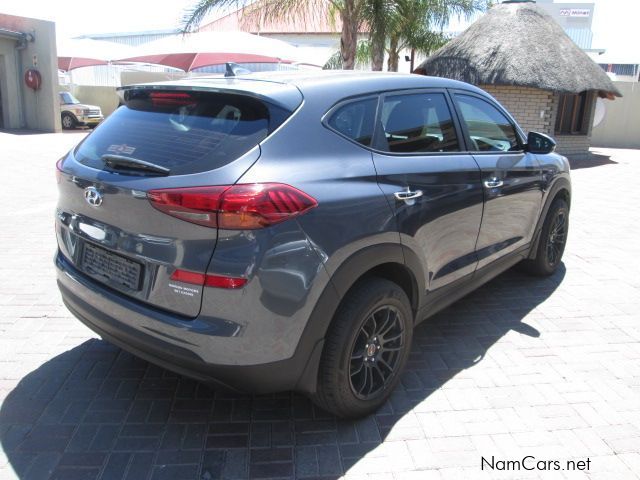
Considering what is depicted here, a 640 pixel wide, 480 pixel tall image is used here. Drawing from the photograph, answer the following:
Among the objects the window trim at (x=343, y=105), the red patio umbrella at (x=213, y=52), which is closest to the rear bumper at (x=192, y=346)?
the window trim at (x=343, y=105)

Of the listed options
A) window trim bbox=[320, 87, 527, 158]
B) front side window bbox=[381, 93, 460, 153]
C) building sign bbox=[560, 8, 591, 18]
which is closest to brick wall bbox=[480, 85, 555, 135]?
window trim bbox=[320, 87, 527, 158]

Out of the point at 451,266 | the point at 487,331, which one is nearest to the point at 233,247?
the point at 451,266

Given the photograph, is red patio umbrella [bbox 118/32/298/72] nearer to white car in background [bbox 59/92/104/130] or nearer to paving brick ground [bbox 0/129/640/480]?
white car in background [bbox 59/92/104/130]

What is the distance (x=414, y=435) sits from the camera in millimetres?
2916

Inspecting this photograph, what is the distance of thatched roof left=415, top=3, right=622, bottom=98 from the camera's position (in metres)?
15.1

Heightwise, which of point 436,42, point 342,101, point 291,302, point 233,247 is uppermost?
point 436,42

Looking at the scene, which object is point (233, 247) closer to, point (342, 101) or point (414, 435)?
point (342, 101)

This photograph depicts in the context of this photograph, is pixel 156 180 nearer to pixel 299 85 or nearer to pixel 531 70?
pixel 299 85

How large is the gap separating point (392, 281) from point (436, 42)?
1738 cm

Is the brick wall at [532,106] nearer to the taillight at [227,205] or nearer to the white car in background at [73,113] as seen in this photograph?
the taillight at [227,205]

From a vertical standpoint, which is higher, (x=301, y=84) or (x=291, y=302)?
(x=301, y=84)

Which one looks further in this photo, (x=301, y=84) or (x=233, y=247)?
(x=301, y=84)

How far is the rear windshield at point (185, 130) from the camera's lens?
2465mm

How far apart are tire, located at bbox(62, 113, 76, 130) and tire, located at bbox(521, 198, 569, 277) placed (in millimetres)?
22322
